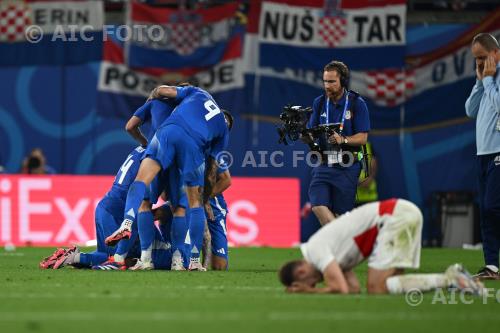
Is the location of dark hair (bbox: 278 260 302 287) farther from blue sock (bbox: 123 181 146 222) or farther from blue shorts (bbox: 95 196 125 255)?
blue shorts (bbox: 95 196 125 255)

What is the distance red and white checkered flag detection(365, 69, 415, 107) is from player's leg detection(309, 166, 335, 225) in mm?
10169

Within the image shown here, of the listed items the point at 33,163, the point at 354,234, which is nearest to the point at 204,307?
the point at 354,234

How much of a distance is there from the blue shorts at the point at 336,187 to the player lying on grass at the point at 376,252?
303 cm

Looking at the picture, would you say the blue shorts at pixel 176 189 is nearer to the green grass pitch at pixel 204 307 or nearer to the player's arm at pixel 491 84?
the green grass pitch at pixel 204 307

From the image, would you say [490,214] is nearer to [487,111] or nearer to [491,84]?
[487,111]

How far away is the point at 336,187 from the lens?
11078 millimetres

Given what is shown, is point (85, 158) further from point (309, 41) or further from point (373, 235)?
point (373, 235)

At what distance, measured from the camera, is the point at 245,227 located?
19375 millimetres

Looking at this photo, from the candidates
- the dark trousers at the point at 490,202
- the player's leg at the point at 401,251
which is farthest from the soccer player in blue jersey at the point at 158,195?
the player's leg at the point at 401,251

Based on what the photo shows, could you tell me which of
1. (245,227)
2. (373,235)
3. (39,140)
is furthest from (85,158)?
(373,235)

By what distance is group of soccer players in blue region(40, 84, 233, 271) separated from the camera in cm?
1101

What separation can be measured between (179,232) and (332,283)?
3.58 m

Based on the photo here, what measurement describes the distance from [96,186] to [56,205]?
0.74 m

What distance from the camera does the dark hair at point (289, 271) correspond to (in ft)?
25.7
